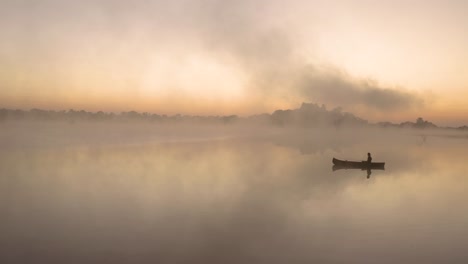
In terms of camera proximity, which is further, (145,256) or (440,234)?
(440,234)

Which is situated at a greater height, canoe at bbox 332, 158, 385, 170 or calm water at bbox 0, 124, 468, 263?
canoe at bbox 332, 158, 385, 170

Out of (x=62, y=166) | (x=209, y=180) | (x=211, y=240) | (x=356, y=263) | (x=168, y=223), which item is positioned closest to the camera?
(x=356, y=263)

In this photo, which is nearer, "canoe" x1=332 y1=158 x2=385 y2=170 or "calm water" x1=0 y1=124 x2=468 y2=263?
"calm water" x1=0 y1=124 x2=468 y2=263

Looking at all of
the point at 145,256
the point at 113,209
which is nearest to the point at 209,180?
the point at 113,209

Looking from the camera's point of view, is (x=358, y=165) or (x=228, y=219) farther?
(x=358, y=165)

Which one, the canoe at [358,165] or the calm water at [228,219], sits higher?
the canoe at [358,165]

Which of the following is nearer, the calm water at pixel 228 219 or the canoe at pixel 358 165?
the calm water at pixel 228 219

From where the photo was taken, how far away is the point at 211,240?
12609 millimetres

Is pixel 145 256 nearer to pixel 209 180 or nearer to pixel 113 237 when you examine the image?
pixel 113 237

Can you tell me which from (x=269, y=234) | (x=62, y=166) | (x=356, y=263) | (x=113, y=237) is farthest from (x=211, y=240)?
(x=62, y=166)

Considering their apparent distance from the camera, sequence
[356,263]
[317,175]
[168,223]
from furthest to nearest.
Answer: [317,175] < [168,223] < [356,263]

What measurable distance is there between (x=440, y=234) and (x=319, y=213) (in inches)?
196

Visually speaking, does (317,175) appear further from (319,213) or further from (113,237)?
(113,237)

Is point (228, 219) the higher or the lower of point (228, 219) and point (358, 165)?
the lower
